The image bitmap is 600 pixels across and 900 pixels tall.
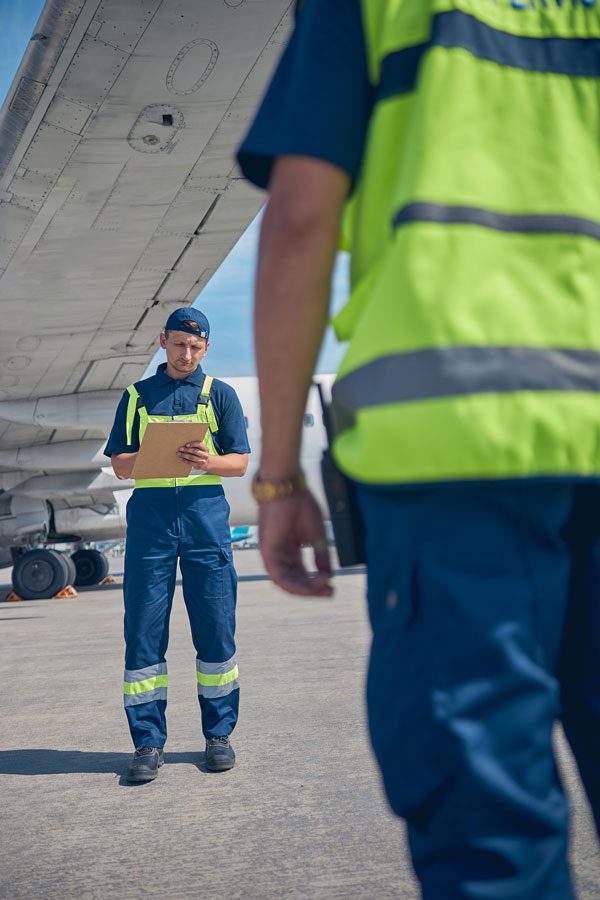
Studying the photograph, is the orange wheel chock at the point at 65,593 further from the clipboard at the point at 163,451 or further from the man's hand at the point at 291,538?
the man's hand at the point at 291,538

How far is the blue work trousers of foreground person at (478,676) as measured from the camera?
1039mm

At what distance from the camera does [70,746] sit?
414cm

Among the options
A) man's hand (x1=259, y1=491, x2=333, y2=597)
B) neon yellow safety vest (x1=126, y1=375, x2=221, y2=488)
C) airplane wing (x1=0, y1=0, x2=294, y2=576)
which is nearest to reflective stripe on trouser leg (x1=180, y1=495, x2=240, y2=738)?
neon yellow safety vest (x1=126, y1=375, x2=221, y2=488)

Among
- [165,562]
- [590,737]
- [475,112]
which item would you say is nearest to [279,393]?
[475,112]

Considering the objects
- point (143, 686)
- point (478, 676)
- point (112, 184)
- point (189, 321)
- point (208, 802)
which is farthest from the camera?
point (112, 184)

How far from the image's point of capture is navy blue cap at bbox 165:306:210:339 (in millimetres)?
4062

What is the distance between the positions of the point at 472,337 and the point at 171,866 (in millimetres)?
2088

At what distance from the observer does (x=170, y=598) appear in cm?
387

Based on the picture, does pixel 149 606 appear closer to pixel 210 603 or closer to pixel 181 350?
pixel 210 603

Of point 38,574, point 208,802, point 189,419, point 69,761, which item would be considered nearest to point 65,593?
point 38,574

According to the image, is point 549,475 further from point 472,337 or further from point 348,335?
point 348,335

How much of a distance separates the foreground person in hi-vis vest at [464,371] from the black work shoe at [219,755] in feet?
8.43

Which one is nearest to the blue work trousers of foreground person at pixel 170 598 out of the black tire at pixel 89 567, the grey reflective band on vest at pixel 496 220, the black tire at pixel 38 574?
the grey reflective band on vest at pixel 496 220

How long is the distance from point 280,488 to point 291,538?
9 cm
